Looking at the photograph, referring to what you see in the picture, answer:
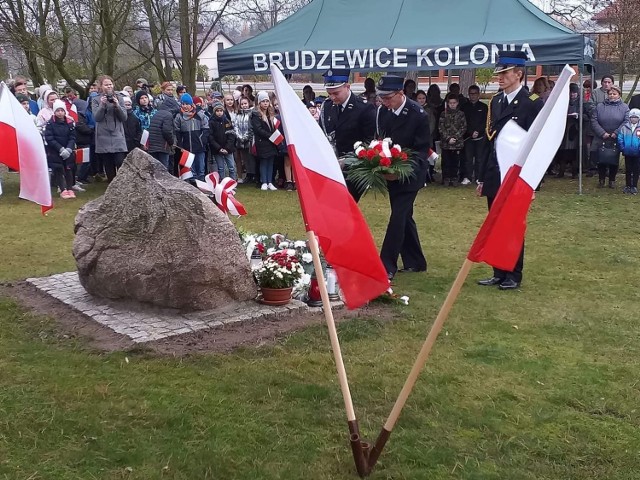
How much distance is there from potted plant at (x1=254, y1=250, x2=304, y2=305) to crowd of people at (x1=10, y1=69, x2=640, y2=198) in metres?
6.49

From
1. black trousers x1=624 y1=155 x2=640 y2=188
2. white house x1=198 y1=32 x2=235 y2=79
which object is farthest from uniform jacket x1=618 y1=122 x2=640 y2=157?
white house x1=198 y1=32 x2=235 y2=79

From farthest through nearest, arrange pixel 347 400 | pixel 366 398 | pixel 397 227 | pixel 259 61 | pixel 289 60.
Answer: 1. pixel 259 61
2. pixel 289 60
3. pixel 397 227
4. pixel 366 398
5. pixel 347 400

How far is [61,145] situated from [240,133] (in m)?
3.40

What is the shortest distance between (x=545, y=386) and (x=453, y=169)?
9846mm

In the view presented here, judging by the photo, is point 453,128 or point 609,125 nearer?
point 609,125

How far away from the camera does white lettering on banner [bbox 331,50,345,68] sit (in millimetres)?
13438

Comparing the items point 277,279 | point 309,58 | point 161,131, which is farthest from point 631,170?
point 277,279

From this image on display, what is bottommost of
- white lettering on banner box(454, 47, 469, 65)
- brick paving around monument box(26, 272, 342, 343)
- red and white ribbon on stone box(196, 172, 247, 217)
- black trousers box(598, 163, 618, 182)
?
brick paving around monument box(26, 272, 342, 343)

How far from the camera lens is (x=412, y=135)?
734 centimetres

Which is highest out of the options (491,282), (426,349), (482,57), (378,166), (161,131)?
(482,57)

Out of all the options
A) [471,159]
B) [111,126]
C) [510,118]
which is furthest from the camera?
[471,159]

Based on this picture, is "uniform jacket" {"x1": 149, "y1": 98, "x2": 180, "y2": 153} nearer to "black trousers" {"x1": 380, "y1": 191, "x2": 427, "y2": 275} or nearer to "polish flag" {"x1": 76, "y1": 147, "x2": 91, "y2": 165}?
"polish flag" {"x1": 76, "y1": 147, "x2": 91, "y2": 165}

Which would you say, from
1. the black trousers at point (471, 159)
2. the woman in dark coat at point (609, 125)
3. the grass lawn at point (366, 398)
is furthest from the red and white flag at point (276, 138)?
the grass lawn at point (366, 398)

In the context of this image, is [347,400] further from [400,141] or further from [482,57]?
[482,57]
